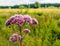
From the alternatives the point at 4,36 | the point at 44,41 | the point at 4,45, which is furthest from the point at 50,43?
the point at 4,36

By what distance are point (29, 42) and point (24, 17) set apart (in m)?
1.34

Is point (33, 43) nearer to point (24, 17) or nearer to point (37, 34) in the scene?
point (37, 34)

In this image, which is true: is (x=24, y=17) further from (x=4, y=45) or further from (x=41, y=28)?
(x=4, y=45)

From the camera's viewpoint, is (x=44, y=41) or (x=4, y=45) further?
(x=4, y=45)

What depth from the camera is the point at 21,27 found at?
2.25 m

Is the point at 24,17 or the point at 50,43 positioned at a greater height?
the point at 24,17

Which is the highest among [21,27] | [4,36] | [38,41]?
[21,27]

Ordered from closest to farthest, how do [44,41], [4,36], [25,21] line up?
[25,21]
[44,41]
[4,36]

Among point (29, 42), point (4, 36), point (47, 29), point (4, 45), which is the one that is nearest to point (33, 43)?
point (29, 42)

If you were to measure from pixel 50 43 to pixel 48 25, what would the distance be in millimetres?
339

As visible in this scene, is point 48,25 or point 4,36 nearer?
point 48,25

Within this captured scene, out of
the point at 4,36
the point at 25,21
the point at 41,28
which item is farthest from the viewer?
the point at 4,36

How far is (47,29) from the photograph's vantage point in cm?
347

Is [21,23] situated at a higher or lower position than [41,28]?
higher
